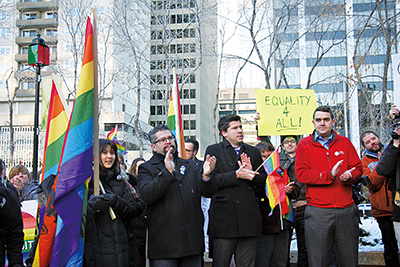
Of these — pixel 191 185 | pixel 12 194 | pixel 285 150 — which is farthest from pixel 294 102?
pixel 12 194

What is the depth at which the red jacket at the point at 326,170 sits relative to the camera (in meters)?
4.10

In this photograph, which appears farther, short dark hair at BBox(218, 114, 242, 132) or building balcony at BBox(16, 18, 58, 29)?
building balcony at BBox(16, 18, 58, 29)

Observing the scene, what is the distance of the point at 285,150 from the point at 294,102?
2.78 feet

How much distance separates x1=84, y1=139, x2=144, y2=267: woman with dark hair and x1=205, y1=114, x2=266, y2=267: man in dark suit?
0.90 meters

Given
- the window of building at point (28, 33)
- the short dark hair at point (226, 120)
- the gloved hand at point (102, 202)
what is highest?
the window of building at point (28, 33)

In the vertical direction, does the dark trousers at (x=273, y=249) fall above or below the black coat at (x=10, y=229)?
below

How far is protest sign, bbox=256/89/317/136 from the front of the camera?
570cm

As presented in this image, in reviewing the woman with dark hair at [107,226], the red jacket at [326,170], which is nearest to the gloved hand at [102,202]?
the woman with dark hair at [107,226]

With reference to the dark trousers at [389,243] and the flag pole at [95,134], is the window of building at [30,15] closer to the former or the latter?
the flag pole at [95,134]

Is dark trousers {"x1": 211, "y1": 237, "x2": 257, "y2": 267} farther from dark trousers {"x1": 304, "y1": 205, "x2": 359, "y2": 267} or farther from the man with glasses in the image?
dark trousers {"x1": 304, "y1": 205, "x2": 359, "y2": 267}

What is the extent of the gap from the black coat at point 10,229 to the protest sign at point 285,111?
3.51 metres

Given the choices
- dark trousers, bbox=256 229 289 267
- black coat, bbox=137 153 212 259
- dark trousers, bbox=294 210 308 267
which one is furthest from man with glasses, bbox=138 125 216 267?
dark trousers, bbox=294 210 308 267

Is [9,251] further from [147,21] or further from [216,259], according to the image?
[147,21]

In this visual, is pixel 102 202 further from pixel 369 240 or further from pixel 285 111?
pixel 369 240
